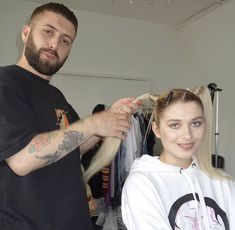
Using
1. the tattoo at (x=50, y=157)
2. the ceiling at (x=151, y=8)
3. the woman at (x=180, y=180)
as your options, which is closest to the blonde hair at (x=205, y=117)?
the woman at (x=180, y=180)

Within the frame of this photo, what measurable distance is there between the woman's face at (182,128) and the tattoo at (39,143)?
0.47 meters

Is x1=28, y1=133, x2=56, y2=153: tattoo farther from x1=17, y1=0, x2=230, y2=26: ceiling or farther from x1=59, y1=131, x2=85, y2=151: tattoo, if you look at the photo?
x1=17, y1=0, x2=230, y2=26: ceiling

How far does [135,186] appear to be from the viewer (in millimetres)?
1034

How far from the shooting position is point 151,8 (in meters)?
3.14

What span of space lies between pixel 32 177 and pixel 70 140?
0.67 feet

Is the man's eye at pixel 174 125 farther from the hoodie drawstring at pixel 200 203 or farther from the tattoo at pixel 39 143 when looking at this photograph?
the tattoo at pixel 39 143

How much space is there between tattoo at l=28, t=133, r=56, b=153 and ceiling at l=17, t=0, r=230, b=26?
2318 millimetres

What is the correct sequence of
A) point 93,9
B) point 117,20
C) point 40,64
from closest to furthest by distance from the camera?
1. point 40,64
2. point 93,9
3. point 117,20

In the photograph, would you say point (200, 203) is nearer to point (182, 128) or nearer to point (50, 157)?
point (182, 128)

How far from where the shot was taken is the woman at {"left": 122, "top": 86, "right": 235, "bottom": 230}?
99 centimetres

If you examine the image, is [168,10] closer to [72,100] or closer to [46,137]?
[72,100]

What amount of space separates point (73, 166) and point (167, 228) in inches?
16.6

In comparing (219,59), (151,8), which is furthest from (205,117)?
(151,8)

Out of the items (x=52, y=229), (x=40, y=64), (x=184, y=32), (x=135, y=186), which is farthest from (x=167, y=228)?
(x=184, y=32)
